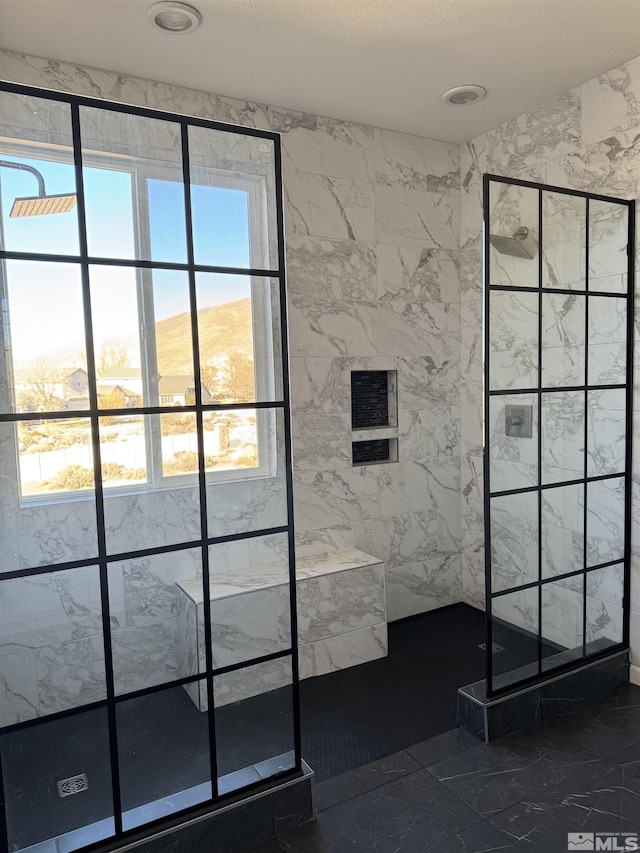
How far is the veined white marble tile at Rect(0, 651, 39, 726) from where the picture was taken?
1.45 m

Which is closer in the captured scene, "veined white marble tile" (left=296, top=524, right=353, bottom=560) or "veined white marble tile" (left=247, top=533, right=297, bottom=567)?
"veined white marble tile" (left=247, top=533, right=297, bottom=567)

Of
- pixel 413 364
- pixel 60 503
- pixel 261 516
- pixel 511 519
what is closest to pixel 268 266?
pixel 261 516

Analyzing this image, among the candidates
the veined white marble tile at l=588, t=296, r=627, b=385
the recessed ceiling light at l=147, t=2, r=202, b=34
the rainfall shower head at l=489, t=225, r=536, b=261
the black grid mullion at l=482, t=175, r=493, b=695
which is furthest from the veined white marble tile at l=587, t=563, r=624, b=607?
the recessed ceiling light at l=147, t=2, r=202, b=34

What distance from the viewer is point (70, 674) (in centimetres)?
154

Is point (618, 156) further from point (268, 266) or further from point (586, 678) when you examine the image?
point (586, 678)

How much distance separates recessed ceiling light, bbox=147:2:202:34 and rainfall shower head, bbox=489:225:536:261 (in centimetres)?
140

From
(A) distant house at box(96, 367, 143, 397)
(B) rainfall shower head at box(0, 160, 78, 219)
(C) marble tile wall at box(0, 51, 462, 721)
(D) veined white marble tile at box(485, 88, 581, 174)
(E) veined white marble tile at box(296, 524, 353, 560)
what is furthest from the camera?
(E) veined white marble tile at box(296, 524, 353, 560)

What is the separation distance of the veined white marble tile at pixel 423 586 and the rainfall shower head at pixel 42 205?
2.58 m

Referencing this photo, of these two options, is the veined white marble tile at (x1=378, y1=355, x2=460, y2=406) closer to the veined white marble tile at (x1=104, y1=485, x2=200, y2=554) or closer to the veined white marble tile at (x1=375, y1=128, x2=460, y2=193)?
the veined white marble tile at (x1=375, y1=128, x2=460, y2=193)

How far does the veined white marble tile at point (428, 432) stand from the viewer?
11.3 feet

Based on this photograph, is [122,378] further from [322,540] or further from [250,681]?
[322,540]

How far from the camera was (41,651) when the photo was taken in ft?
4.85

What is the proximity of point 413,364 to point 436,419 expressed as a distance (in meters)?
0.36

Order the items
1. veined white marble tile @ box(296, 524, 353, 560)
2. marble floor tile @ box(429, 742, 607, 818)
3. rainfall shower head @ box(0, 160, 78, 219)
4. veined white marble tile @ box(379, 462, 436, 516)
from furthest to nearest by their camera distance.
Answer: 1. veined white marble tile @ box(379, 462, 436, 516)
2. veined white marble tile @ box(296, 524, 353, 560)
3. marble floor tile @ box(429, 742, 607, 818)
4. rainfall shower head @ box(0, 160, 78, 219)
